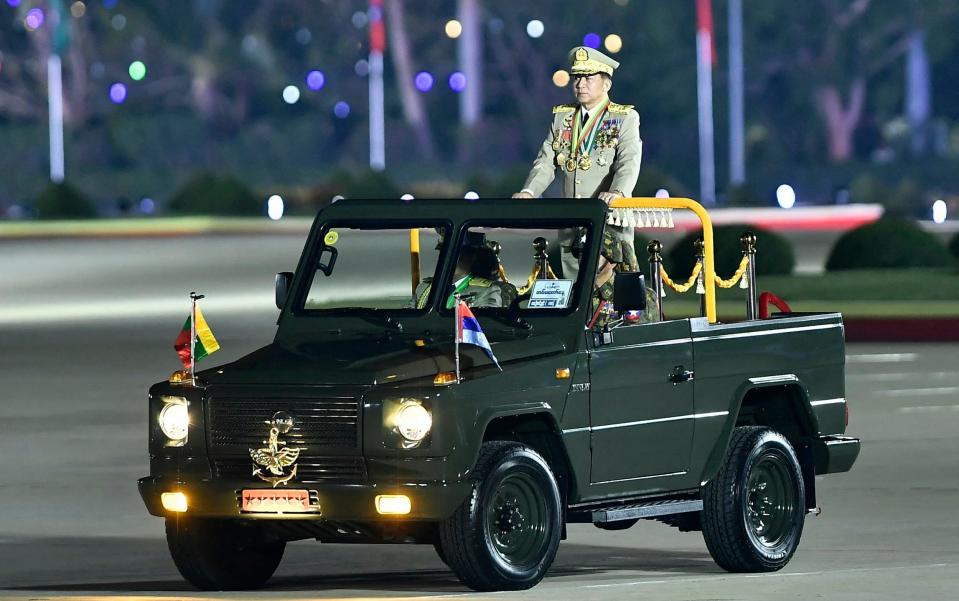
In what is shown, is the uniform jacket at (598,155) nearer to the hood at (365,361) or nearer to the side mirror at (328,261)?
the side mirror at (328,261)

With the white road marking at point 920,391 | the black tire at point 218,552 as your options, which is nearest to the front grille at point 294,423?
the black tire at point 218,552

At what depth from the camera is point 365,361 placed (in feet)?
32.7

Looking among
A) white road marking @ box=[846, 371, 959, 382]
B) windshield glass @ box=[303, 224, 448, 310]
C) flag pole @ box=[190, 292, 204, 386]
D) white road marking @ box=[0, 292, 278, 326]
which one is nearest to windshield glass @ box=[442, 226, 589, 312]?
windshield glass @ box=[303, 224, 448, 310]

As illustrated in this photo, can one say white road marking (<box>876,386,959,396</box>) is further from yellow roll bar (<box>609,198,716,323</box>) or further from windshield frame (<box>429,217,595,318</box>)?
windshield frame (<box>429,217,595,318</box>)

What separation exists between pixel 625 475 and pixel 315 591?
54.6 inches

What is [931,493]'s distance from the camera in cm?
1462

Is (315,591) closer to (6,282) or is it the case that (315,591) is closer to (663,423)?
(663,423)

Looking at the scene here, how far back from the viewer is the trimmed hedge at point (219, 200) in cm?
5825

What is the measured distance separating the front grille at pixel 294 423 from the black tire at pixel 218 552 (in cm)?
50

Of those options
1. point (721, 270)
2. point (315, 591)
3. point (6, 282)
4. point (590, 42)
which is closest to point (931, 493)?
point (315, 591)

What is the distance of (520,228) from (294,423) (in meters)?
1.56

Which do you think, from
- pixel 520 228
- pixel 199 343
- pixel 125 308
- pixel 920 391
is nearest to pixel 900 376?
pixel 920 391

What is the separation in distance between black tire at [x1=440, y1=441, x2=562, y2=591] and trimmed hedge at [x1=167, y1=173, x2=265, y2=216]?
158 feet

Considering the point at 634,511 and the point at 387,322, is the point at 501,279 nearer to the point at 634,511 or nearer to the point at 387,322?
the point at 387,322
